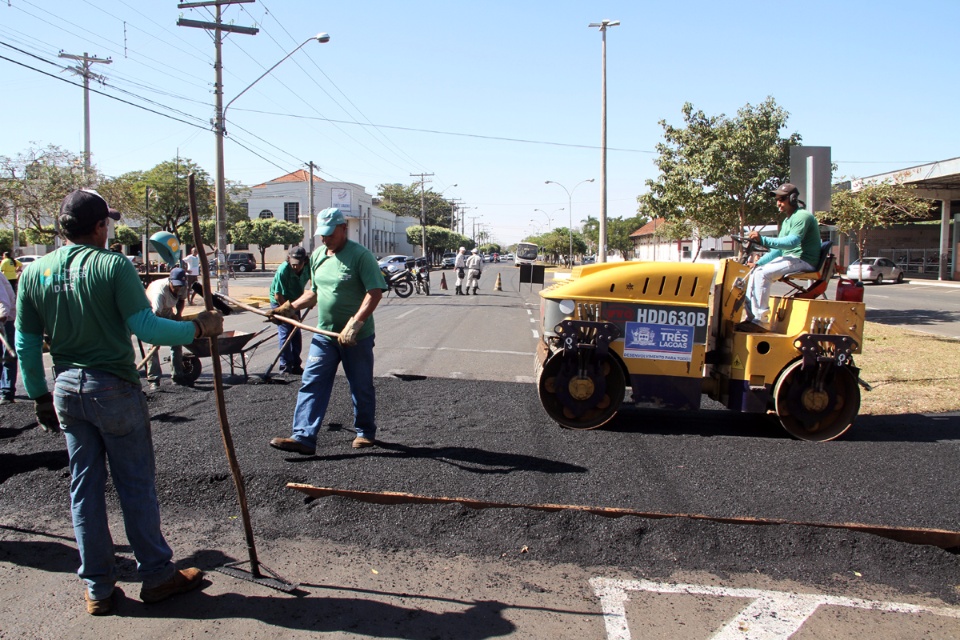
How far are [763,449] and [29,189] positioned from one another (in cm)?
3448

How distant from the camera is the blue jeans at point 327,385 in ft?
17.0

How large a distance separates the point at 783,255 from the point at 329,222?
391 centimetres

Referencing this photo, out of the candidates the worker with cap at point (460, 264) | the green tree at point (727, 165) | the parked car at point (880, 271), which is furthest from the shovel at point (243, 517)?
the parked car at point (880, 271)

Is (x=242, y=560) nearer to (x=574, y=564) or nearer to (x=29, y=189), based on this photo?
(x=574, y=564)

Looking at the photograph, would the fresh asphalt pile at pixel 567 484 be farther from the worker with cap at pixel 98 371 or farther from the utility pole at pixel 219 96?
the utility pole at pixel 219 96

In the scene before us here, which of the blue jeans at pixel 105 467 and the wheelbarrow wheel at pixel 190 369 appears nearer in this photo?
the blue jeans at pixel 105 467

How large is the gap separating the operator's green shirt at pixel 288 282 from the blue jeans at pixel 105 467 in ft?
18.6

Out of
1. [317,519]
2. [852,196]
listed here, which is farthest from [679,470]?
[852,196]

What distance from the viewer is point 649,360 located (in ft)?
20.0

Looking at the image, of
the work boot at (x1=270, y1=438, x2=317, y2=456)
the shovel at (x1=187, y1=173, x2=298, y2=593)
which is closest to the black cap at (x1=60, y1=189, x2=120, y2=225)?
the shovel at (x1=187, y1=173, x2=298, y2=593)

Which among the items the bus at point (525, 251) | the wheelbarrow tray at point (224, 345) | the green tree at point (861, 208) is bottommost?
the wheelbarrow tray at point (224, 345)

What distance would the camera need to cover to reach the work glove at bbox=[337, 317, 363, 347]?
4934 millimetres

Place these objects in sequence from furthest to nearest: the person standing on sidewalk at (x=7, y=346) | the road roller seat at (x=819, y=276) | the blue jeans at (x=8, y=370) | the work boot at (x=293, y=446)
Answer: the blue jeans at (x=8, y=370) → the person standing on sidewalk at (x=7, y=346) → the road roller seat at (x=819, y=276) → the work boot at (x=293, y=446)

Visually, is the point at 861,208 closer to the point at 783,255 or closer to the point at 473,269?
the point at 473,269
